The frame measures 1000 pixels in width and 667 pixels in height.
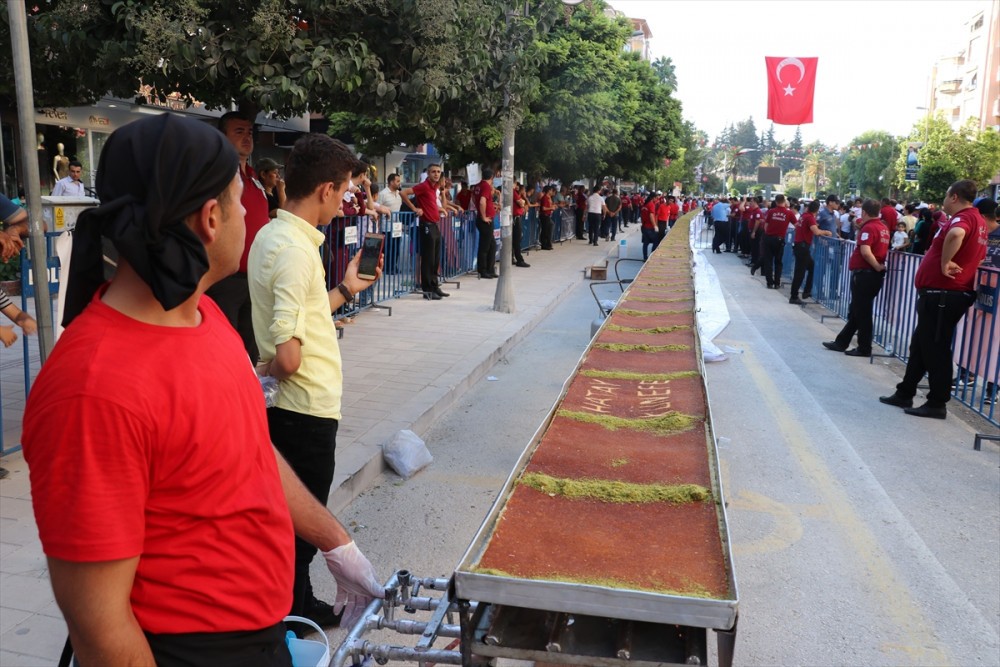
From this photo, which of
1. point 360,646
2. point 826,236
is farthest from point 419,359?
point 826,236

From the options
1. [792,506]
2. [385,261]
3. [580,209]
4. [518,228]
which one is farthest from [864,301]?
[580,209]

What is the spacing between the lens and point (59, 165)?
1805 centimetres

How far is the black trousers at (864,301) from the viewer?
424 inches

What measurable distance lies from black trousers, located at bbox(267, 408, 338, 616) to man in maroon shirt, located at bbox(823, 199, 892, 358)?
9128mm

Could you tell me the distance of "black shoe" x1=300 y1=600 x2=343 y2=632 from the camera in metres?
3.81

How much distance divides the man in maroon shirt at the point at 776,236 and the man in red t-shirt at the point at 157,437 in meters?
18.3

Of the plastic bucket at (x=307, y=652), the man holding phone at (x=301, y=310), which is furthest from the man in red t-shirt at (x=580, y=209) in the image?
the plastic bucket at (x=307, y=652)

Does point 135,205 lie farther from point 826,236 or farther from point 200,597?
point 826,236

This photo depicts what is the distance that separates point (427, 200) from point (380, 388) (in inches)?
258

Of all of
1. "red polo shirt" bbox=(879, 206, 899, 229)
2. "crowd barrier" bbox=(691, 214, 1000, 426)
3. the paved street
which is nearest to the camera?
the paved street

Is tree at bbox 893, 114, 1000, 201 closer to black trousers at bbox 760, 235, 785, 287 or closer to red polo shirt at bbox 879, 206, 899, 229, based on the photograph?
black trousers at bbox 760, 235, 785, 287

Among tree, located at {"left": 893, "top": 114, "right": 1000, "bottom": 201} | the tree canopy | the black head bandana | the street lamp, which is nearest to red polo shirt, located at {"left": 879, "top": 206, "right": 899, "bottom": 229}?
the street lamp

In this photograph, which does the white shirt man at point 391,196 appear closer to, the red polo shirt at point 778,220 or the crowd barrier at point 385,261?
the crowd barrier at point 385,261

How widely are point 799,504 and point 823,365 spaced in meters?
5.23
